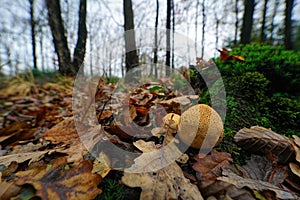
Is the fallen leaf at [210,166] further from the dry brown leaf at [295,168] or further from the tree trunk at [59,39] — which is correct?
the tree trunk at [59,39]

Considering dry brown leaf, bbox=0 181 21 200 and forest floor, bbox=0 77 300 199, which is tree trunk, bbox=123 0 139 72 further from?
dry brown leaf, bbox=0 181 21 200

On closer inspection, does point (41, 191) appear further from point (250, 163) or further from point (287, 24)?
point (287, 24)

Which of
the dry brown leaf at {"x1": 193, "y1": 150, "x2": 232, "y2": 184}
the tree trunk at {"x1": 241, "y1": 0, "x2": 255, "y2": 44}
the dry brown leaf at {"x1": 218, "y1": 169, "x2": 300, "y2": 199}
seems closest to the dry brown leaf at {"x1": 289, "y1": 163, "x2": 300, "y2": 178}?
the dry brown leaf at {"x1": 218, "y1": 169, "x2": 300, "y2": 199}

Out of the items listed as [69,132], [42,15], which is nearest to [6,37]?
[42,15]

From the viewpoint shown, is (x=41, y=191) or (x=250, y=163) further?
(x=250, y=163)

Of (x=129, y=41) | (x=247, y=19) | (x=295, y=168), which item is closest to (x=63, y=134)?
(x=295, y=168)

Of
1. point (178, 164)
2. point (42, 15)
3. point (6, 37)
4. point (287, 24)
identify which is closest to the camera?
point (178, 164)
